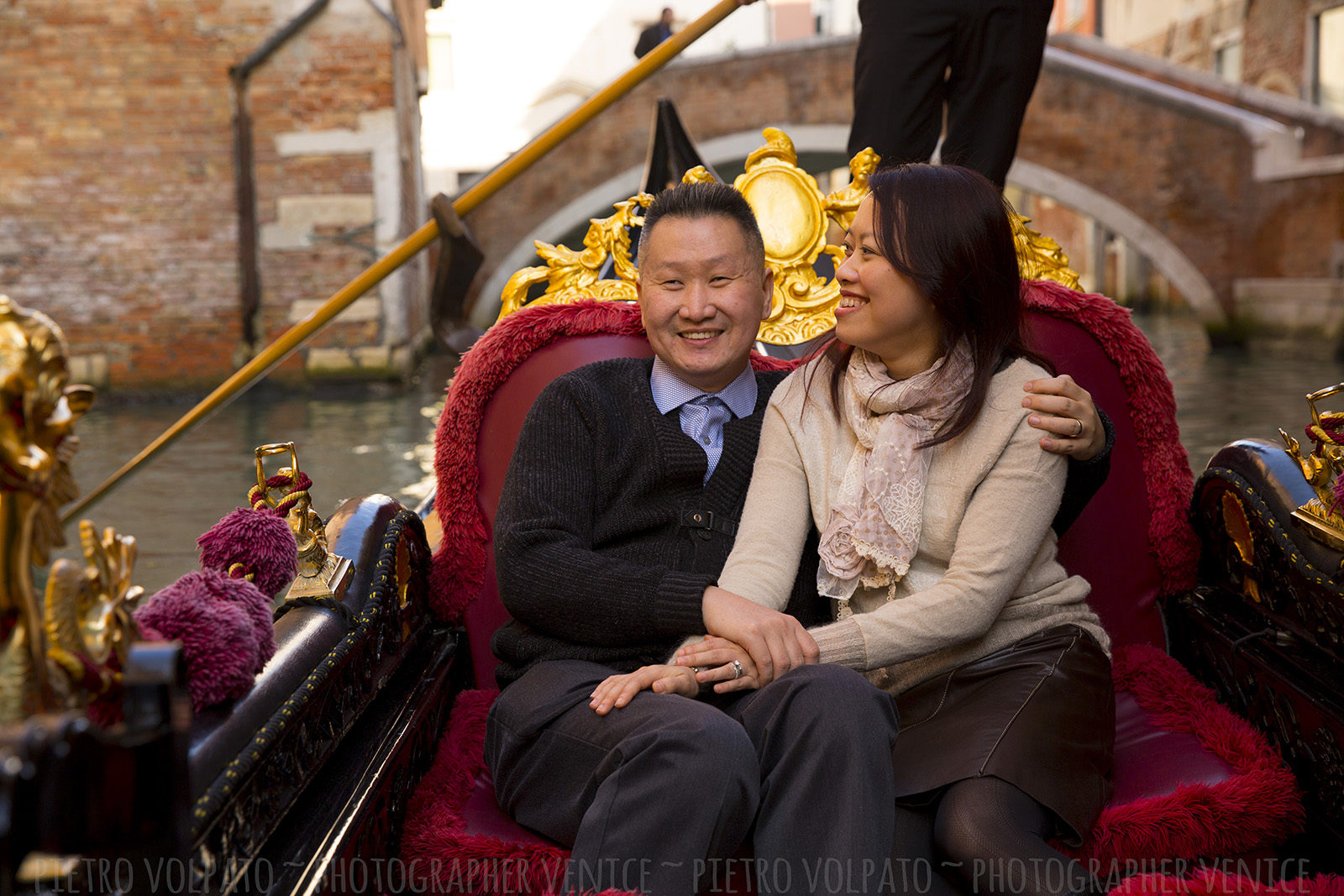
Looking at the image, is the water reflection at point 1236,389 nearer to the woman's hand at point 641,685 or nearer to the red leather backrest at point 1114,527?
the red leather backrest at point 1114,527

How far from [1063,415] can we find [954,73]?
112 cm

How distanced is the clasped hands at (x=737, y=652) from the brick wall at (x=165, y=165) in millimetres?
7085

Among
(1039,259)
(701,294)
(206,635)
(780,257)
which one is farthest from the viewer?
(780,257)

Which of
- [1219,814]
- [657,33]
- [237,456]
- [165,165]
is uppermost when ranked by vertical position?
[657,33]

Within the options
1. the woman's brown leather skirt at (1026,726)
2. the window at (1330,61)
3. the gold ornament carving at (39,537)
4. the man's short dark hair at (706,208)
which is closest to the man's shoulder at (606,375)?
the man's short dark hair at (706,208)

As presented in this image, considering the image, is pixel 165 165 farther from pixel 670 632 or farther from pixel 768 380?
pixel 670 632

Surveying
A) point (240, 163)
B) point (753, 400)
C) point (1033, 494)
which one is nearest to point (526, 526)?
point (753, 400)

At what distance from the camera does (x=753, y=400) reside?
1431 mm

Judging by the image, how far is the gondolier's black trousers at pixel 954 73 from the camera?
2.05 metres

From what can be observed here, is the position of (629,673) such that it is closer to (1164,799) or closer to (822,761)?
(822,761)

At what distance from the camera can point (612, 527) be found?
1.31 metres

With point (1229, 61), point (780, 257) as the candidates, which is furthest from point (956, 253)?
point (1229, 61)

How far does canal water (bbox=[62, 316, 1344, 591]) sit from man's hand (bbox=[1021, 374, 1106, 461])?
2.15 metres

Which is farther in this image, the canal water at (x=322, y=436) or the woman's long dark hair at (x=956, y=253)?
the canal water at (x=322, y=436)
